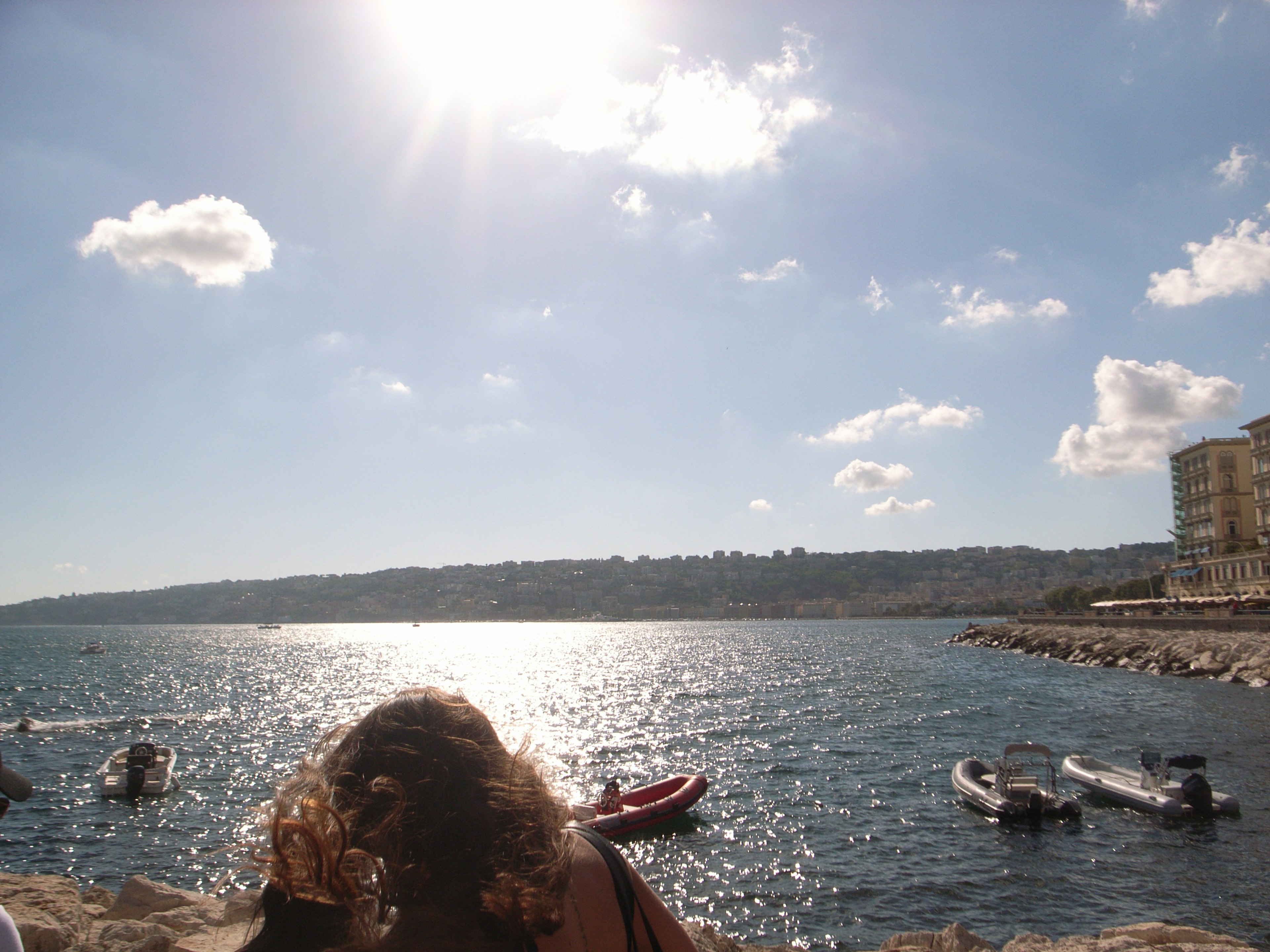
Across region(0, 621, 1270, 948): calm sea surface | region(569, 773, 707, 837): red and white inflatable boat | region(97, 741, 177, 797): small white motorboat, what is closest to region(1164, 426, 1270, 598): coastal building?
region(0, 621, 1270, 948): calm sea surface

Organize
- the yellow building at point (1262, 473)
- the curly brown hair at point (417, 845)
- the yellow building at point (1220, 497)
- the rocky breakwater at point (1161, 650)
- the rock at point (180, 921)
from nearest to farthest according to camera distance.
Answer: the curly brown hair at point (417, 845) → the rock at point (180, 921) → the rocky breakwater at point (1161, 650) → the yellow building at point (1262, 473) → the yellow building at point (1220, 497)

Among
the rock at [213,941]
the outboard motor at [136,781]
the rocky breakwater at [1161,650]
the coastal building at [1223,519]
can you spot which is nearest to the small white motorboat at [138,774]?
the outboard motor at [136,781]

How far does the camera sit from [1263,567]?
6725 cm

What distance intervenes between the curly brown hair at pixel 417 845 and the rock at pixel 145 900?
12170 mm

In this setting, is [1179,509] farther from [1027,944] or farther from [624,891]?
[624,891]

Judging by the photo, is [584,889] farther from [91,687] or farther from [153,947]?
[91,687]

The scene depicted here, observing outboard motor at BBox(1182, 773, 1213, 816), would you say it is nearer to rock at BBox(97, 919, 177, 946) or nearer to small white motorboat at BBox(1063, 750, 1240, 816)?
small white motorboat at BBox(1063, 750, 1240, 816)

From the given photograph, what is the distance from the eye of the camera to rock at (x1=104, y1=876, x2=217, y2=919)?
1103 centimetres

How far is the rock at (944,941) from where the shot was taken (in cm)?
1049

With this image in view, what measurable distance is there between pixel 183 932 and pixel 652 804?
451 inches

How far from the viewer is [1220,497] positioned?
3135 inches

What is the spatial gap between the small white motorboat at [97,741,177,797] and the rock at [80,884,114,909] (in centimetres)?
1102

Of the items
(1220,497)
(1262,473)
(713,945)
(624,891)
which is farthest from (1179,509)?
(624,891)

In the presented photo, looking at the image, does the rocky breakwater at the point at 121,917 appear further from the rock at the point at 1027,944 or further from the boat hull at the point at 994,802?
the boat hull at the point at 994,802
